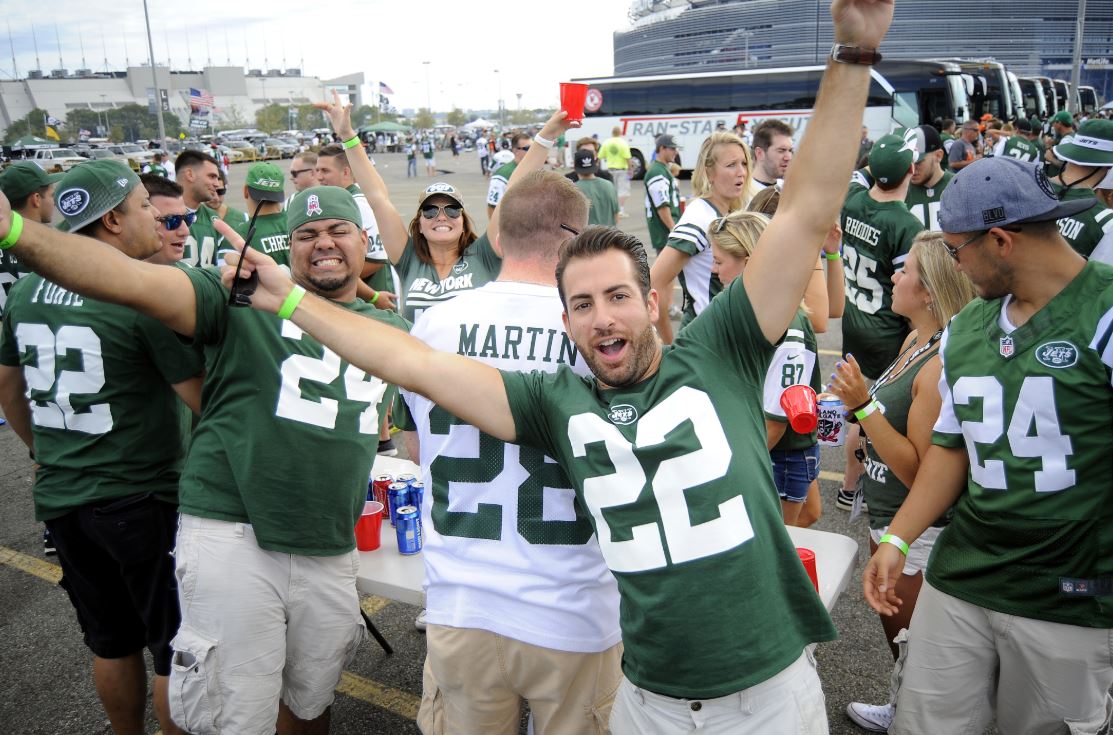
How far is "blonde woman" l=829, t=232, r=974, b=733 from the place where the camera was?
106 inches

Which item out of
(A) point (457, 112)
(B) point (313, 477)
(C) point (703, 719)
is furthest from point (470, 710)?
(A) point (457, 112)

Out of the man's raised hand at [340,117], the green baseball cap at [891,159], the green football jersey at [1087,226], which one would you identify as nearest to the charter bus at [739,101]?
the green baseball cap at [891,159]

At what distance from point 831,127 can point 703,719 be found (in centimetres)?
146

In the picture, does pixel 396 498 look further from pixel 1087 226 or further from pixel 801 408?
pixel 1087 226

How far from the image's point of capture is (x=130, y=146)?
158 feet

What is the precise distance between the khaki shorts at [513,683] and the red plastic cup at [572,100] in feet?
9.40

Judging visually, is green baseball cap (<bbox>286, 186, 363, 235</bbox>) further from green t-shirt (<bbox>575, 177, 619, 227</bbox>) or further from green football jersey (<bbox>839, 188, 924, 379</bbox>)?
green t-shirt (<bbox>575, 177, 619, 227</bbox>)

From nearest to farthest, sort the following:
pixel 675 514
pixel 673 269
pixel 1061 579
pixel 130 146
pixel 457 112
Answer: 1. pixel 675 514
2. pixel 1061 579
3. pixel 673 269
4. pixel 130 146
5. pixel 457 112

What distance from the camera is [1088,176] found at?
4.86m

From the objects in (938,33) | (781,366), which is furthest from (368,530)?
(938,33)

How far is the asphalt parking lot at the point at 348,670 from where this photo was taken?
11.4ft

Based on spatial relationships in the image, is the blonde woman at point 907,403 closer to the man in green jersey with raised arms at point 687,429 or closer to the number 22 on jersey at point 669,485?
the man in green jersey with raised arms at point 687,429

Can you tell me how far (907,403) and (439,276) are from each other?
2.83m

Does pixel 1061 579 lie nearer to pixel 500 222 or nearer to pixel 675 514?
pixel 675 514
